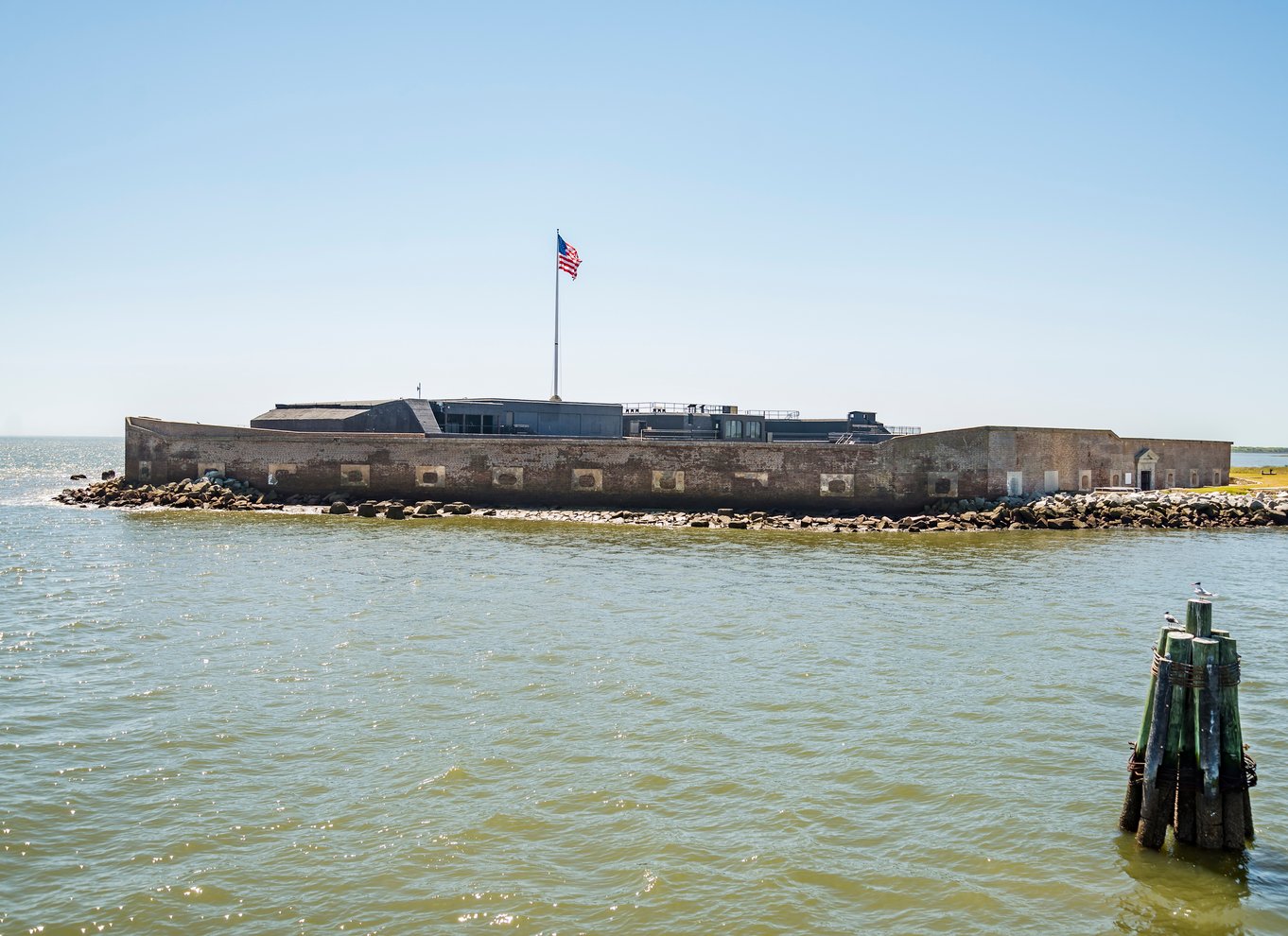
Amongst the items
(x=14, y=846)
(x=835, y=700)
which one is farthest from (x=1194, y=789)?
(x=14, y=846)

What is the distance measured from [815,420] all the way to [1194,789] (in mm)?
38800

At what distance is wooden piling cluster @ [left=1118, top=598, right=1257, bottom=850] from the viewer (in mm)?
7578

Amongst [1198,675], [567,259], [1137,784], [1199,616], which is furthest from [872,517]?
[1198,675]

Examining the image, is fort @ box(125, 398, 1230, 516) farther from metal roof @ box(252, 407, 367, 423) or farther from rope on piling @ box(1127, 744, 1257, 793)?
rope on piling @ box(1127, 744, 1257, 793)

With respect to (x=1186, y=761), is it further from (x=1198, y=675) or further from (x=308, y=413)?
(x=308, y=413)

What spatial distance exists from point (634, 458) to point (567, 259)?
37.5 ft

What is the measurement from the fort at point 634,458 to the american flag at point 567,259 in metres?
6.10

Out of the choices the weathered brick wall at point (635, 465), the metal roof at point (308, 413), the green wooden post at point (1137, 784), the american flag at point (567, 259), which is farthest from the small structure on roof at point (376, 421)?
the green wooden post at point (1137, 784)

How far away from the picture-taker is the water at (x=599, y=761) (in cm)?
709

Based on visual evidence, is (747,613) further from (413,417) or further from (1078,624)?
(413,417)

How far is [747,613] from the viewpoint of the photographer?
1770 centimetres

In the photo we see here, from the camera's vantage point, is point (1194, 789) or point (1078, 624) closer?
point (1194, 789)

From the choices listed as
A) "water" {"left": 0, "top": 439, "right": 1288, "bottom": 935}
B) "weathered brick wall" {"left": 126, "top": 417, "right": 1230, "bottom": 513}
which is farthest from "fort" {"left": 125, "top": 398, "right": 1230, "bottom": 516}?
"water" {"left": 0, "top": 439, "right": 1288, "bottom": 935}

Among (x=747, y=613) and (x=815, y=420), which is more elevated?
(x=815, y=420)
